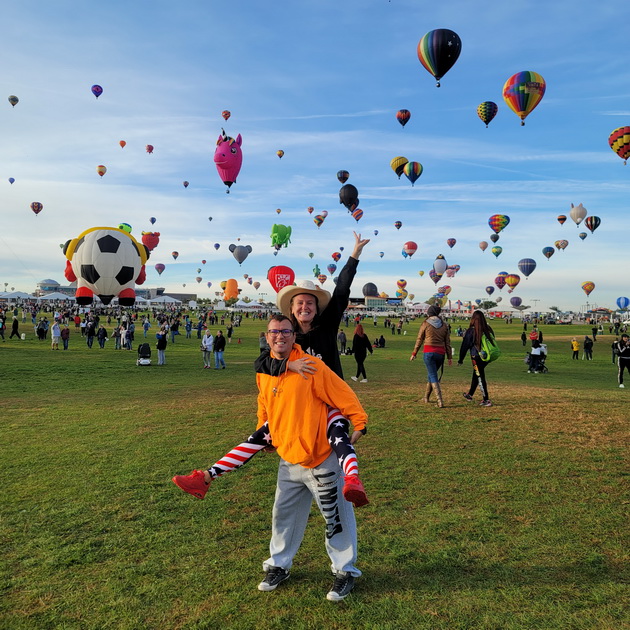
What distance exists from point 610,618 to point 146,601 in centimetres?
317

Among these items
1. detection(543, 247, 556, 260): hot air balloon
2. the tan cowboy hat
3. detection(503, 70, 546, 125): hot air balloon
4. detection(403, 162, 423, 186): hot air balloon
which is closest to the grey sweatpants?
the tan cowboy hat

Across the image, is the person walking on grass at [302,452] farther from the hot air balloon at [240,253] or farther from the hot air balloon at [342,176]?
the hot air balloon at [240,253]

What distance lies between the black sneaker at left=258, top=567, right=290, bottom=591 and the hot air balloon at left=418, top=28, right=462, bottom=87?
98.6 ft

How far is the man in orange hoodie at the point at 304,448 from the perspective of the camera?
327cm

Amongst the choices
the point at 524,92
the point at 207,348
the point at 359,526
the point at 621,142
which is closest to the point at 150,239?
the point at 207,348

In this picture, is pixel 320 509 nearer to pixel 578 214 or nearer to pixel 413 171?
pixel 413 171

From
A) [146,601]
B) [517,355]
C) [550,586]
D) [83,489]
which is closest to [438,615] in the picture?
[550,586]

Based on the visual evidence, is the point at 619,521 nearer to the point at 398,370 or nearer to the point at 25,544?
the point at 25,544

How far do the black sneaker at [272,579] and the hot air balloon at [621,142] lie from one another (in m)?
41.7

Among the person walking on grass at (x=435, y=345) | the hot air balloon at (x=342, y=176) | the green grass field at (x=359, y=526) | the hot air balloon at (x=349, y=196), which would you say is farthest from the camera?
the hot air balloon at (x=342, y=176)

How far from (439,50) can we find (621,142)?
18027mm

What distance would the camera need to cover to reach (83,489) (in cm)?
550

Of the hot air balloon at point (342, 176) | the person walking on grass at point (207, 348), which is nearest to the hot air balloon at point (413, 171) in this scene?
the hot air balloon at point (342, 176)

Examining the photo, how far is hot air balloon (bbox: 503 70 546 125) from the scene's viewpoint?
3050 centimetres
